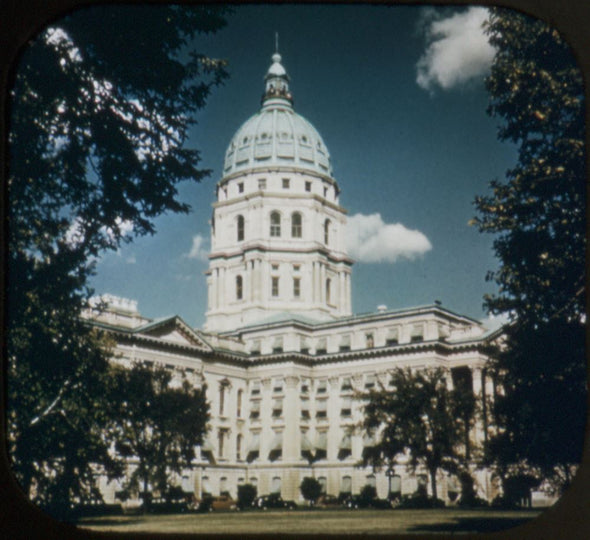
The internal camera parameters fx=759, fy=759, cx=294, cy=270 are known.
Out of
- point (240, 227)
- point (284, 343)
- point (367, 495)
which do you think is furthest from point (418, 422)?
point (240, 227)

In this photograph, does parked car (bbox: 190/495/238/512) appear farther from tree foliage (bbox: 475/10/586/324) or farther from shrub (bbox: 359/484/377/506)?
tree foliage (bbox: 475/10/586/324)

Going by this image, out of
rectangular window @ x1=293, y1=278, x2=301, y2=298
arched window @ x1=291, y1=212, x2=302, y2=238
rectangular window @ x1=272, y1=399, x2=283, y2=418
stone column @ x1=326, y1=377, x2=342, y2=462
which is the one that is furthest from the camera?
rectangular window @ x1=293, y1=278, x2=301, y2=298

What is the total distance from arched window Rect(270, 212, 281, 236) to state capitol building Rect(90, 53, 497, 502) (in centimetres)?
5

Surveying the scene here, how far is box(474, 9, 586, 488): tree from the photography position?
819 centimetres

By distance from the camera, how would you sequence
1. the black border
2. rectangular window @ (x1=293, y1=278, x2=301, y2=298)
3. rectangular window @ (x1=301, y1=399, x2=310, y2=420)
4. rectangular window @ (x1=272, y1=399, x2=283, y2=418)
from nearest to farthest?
1. the black border
2. rectangular window @ (x1=272, y1=399, x2=283, y2=418)
3. rectangular window @ (x1=301, y1=399, x2=310, y2=420)
4. rectangular window @ (x1=293, y1=278, x2=301, y2=298)

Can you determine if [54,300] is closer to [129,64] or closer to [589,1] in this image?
[129,64]

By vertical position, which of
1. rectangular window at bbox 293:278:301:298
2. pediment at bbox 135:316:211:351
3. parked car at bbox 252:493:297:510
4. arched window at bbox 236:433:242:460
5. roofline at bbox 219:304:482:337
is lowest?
parked car at bbox 252:493:297:510

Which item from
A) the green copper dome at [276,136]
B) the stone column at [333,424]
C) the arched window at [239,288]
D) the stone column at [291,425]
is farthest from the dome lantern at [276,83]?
the stone column at [333,424]

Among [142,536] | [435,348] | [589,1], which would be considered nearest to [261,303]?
[435,348]

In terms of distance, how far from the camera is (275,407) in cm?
1000

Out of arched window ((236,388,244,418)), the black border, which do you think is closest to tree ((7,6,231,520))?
the black border

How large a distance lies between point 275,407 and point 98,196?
3.55m

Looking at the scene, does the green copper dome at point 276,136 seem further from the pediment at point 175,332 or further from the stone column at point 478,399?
the stone column at point 478,399

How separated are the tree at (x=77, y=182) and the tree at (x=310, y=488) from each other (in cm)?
235
